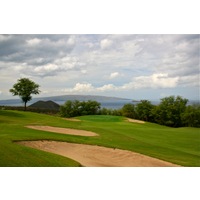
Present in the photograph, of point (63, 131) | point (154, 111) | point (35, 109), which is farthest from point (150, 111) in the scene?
point (35, 109)

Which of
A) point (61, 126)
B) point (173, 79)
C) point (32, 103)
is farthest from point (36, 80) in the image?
point (173, 79)

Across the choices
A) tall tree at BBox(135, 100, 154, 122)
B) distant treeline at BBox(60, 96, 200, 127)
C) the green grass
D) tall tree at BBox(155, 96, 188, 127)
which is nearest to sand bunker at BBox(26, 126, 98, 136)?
the green grass

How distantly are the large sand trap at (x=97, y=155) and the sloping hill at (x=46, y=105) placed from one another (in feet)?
5.98

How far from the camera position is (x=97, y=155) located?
260 inches

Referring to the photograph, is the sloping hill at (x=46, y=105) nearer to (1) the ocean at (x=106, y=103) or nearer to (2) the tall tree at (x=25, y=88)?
(1) the ocean at (x=106, y=103)

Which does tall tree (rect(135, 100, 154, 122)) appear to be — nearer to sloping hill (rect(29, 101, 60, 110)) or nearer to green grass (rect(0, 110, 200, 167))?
green grass (rect(0, 110, 200, 167))

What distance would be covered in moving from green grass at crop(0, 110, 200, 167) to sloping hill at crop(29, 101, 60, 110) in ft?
1.00

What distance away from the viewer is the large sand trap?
249 inches

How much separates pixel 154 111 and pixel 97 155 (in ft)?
14.2

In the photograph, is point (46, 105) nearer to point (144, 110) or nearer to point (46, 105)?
point (46, 105)
